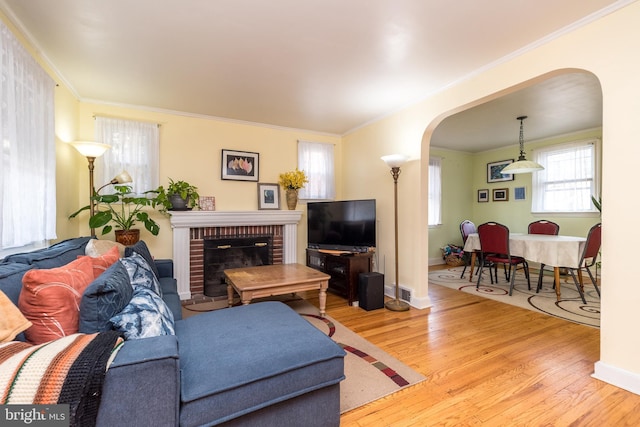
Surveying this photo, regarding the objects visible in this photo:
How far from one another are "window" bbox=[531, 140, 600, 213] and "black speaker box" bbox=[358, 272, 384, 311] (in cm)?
400

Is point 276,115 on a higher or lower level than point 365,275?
higher

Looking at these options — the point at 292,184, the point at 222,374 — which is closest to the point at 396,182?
the point at 292,184

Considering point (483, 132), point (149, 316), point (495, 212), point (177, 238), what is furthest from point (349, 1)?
point (495, 212)

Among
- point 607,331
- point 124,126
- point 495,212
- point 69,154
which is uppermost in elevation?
point 124,126

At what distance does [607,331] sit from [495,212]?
4711mm

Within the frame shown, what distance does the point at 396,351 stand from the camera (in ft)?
7.88

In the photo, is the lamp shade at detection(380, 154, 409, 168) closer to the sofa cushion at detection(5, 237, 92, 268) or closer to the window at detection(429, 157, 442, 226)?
the sofa cushion at detection(5, 237, 92, 268)

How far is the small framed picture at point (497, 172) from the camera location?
19.6 ft

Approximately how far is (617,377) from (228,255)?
3.92 meters

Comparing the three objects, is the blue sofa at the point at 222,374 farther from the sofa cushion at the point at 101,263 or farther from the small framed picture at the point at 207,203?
the small framed picture at the point at 207,203

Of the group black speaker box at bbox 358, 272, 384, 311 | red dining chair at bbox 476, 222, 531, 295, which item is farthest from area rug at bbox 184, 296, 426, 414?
red dining chair at bbox 476, 222, 531, 295

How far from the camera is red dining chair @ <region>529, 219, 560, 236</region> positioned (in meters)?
4.65

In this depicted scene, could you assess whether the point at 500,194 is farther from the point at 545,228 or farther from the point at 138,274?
the point at 138,274

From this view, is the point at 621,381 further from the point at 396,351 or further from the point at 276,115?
the point at 276,115
